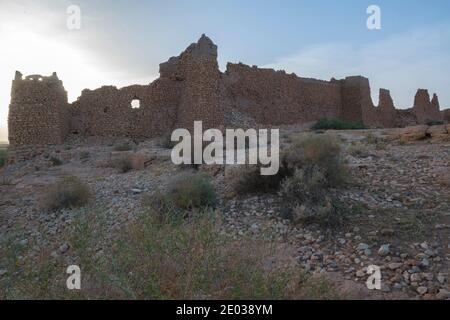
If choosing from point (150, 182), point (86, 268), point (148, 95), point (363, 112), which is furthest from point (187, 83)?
point (86, 268)

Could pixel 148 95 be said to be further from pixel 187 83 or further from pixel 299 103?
pixel 299 103

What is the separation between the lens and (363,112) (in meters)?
24.5

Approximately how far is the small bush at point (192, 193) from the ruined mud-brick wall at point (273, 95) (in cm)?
1225

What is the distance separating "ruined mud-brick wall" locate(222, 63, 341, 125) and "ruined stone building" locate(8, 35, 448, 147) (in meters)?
0.04

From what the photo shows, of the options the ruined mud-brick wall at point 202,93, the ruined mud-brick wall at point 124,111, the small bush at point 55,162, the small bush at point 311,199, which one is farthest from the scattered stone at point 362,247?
the ruined mud-brick wall at point 124,111

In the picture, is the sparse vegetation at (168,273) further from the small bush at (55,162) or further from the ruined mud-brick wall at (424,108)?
the ruined mud-brick wall at (424,108)

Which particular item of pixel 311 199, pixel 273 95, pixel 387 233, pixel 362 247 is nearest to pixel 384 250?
pixel 362 247

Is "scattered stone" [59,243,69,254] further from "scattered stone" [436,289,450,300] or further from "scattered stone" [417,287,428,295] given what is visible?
"scattered stone" [436,289,450,300]

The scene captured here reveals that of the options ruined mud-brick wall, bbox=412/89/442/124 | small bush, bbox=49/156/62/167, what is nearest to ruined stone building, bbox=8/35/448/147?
small bush, bbox=49/156/62/167

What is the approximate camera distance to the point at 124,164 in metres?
10.8

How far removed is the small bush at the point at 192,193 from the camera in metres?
6.30

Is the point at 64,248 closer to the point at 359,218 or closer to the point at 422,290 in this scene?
the point at 359,218

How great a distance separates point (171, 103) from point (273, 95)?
208 inches

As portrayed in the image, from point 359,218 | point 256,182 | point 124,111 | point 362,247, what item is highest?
point 124,111
